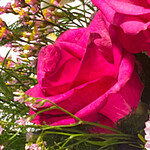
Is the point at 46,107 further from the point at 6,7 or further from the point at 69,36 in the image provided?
the point at 6,7

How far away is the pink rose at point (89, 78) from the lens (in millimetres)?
175

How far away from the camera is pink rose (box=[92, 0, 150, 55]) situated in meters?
0.15

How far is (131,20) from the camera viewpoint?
15cm

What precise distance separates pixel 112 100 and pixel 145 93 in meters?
0.02

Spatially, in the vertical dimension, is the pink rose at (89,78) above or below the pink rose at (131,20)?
below

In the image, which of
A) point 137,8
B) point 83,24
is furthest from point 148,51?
point 83,24

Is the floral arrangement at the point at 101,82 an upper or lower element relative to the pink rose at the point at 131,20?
lower

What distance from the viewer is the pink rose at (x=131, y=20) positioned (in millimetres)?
149

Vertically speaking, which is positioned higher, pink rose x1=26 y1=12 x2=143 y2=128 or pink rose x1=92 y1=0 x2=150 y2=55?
pink rose x1=92 y1=0 x2=150 y2=55

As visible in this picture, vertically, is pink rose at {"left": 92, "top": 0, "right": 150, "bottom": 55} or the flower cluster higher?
pink rose at {"left": 92, "top": 0, "right": 150, "bottom": 55}

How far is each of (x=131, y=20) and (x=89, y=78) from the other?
0.18ft

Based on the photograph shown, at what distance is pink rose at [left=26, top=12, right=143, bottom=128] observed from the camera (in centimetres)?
17

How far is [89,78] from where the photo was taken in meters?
0.20

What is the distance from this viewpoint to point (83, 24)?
0.35 meters
